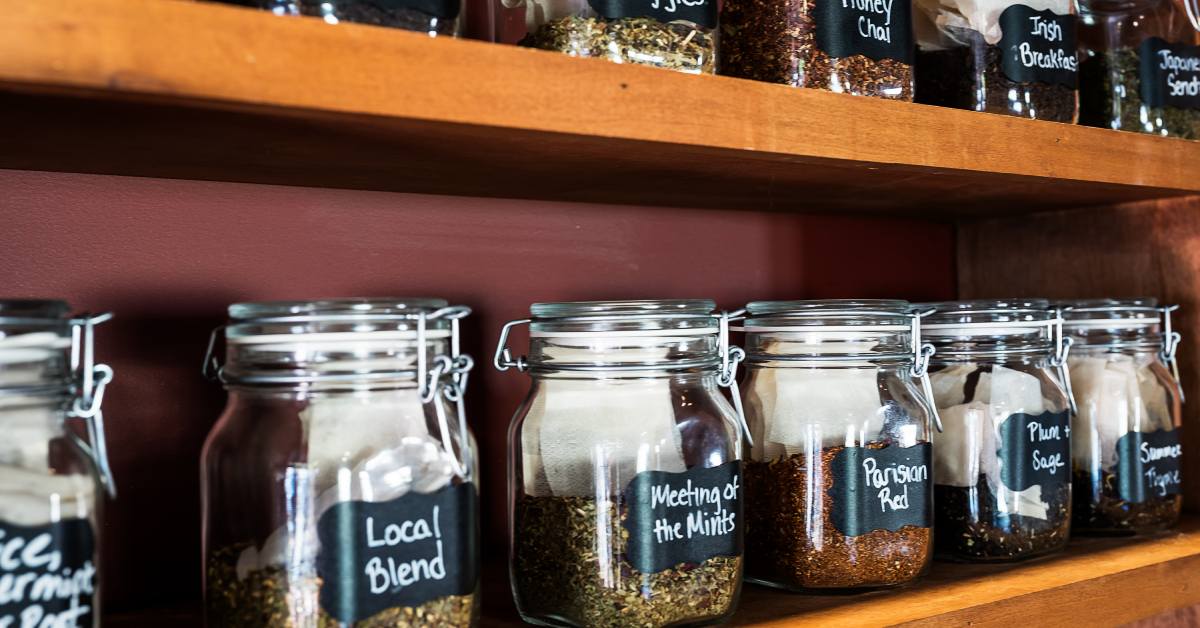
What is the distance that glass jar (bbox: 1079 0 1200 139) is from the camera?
977 millimetres

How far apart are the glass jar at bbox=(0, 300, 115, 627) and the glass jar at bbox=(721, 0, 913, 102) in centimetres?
49

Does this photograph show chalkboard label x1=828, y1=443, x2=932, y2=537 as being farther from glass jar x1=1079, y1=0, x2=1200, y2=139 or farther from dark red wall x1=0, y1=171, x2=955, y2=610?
glass jar x1=1079, y1=0, x2=1200, y2=139

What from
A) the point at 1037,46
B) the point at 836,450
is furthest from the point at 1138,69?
the point at 836,450

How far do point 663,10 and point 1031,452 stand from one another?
49 centimetres

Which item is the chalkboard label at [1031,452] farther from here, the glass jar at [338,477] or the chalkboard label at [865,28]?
the glass jar at [338,477]

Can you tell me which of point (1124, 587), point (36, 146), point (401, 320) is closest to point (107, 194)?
point (36, 146)

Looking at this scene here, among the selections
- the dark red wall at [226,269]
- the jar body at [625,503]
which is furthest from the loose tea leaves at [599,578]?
the dark red wall at [226,269]

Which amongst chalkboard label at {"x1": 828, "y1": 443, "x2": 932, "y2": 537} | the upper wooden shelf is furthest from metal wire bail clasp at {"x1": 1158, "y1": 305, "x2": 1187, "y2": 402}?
chalkboard label at {"x1": 828, "y1": 443, "x2": 932, "y2": 537}

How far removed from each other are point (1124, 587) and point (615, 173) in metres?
0.57

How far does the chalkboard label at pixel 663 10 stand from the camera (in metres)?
0.69

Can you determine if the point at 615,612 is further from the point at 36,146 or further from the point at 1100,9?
the point at 1100,9

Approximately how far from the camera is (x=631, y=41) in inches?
27.2

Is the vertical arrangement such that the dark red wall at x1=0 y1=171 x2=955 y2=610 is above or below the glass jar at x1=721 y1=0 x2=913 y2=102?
below

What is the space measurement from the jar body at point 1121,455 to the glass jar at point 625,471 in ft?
1.40
